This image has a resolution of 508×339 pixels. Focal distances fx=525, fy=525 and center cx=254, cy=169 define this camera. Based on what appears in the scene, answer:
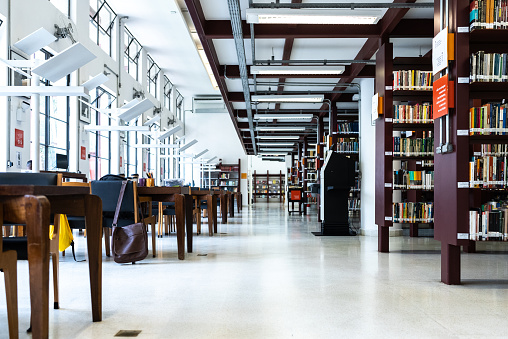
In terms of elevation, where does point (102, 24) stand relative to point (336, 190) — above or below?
above

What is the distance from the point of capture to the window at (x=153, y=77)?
54.9 feet

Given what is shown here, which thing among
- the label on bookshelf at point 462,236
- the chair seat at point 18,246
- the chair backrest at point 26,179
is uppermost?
the chair backrest at point 26,179

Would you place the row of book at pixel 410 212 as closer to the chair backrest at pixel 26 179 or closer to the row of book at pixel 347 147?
the row of book at pixel 347 147

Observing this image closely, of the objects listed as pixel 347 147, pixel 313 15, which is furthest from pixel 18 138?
pixel 347 147

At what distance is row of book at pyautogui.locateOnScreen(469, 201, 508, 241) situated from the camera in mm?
3963

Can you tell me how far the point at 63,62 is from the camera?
4363mm

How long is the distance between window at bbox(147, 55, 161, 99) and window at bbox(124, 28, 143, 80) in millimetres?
1244

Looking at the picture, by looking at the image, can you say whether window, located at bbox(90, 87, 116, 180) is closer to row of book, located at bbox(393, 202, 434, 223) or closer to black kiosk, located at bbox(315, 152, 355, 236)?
black kiosk, located at bbox(315, 152, 355, 236)

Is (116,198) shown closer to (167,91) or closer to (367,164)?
(367,164)

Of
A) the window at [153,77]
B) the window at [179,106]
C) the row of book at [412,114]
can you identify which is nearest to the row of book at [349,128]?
the row of book at [412,114]

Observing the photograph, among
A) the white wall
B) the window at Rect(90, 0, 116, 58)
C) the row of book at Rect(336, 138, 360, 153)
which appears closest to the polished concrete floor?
the white wall

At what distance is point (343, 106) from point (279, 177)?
812 inches

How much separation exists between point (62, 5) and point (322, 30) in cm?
526

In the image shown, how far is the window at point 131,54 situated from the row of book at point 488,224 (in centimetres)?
1161
